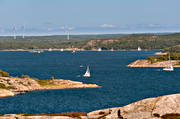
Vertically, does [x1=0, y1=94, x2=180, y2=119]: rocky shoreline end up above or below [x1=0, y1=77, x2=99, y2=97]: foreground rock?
above

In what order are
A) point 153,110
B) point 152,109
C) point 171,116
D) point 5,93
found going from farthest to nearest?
point 5,93 < point 152,109 < point 153,110 < point 171,116

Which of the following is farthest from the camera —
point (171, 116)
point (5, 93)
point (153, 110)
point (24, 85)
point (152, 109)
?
point (24, 85)

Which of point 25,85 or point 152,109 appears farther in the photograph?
point 25,85

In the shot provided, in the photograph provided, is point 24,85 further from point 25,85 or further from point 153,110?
point 153,110

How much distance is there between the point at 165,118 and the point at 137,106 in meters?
4.66

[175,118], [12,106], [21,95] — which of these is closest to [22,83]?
[21,95]

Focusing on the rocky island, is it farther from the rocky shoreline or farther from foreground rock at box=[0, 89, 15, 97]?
the rocky shoreline

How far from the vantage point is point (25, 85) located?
525 feet

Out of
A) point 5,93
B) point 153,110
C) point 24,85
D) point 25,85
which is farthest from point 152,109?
point 25,85

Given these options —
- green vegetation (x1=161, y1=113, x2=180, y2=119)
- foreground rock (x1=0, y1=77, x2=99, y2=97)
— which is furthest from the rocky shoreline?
foreground rock (x1=0, y1=77, x2=99, y2=97)

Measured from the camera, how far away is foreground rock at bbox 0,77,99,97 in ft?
495

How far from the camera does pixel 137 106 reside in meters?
51.5

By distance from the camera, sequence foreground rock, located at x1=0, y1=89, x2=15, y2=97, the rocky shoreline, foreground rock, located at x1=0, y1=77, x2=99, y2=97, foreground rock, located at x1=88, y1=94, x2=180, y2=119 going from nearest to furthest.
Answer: the rocky shoreline, foreground rock, located at x1=88, y1=94, x2=180, y2=119, foreground rock, located at x1=0, y1=89, x2=15, y2=97, foreground rock, located at x1=0, y1=77, x2=99, y2=97

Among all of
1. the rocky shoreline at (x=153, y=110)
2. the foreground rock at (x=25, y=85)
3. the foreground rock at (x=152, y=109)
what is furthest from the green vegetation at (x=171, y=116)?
the foreground rock at (x=25, y=85)
